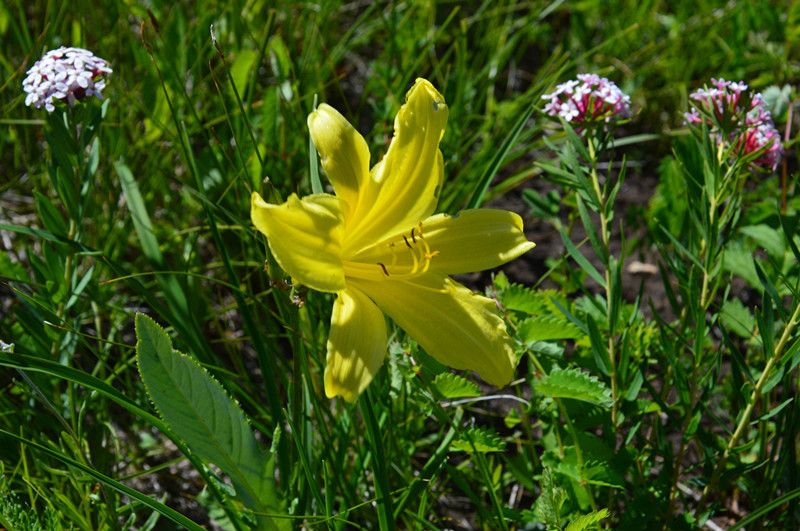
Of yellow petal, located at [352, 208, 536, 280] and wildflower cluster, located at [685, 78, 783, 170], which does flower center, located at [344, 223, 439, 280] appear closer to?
yellow petal, located at [352, 208, 536, 280]

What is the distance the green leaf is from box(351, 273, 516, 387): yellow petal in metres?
0.26

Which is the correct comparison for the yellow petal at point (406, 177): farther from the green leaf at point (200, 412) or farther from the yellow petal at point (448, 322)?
the green leaf at point (200, 412)

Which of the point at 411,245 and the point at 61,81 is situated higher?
the point at 61,81

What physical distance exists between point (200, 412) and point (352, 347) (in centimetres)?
22

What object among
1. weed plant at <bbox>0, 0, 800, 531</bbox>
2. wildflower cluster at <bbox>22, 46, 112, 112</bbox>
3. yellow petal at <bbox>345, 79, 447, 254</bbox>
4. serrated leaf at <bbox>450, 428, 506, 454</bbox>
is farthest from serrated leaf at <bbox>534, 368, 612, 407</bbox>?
wildflower cluster at <bbox>22, 46, 112, 112</bbox>

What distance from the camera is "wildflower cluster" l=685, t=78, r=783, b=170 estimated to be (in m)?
1.65

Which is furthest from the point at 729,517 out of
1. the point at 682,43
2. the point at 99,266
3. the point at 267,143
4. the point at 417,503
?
the point at 682,43

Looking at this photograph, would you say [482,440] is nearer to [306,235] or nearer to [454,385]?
[454,385]

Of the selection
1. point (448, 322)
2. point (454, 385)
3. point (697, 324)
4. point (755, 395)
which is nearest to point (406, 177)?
point (448, 322)

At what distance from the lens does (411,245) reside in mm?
1370

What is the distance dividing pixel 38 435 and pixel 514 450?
1072 millimetres

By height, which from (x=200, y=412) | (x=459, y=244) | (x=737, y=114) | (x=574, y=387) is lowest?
(x=574, y=387)

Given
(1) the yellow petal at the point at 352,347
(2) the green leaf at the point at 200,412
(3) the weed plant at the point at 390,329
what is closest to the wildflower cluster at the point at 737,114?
(3) the weed plant at the point at 390,329

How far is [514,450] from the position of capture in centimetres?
222
